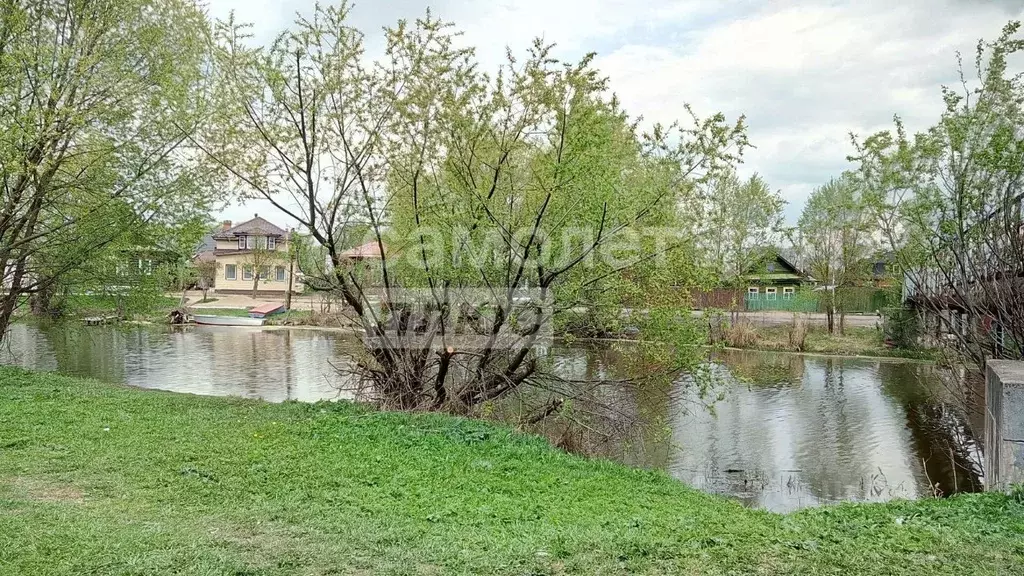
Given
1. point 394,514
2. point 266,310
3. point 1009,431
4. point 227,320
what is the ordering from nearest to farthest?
point 394,514, point 1009,431, point 227,320, point 266,310

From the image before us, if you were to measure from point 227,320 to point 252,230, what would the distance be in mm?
14839

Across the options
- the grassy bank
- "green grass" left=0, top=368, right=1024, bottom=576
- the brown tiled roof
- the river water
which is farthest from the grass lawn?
the brown tiled roof

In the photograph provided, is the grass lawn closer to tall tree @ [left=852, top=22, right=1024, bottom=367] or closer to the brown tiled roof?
tall tree @ [left=852, top=22, right=1024, bottom=367]

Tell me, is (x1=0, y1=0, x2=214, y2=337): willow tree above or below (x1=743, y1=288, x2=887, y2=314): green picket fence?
above

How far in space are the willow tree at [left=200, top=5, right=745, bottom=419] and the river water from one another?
5.64ft

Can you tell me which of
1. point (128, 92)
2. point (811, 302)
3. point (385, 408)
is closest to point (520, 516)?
point (385, 408)

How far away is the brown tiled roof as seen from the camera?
143 feet

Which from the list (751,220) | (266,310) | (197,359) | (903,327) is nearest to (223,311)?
(266,310)

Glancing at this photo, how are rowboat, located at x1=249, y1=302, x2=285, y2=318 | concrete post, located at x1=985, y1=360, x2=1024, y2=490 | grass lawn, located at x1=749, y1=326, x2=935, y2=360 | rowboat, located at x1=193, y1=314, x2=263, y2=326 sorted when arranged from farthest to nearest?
rowboat, located at x1=249, y1=302, x2=285, y2=318 → rowboat, located at x1=193, y1=314, x2=263, y2=326 → grass lawn, located at x1=749, y1=326, x2=935, y2=360 → concrete post, located at x1=985, y1=360, x2=1024, y2=490

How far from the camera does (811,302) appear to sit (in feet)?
107

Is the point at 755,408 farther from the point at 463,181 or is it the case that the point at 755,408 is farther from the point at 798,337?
the point at 798,337

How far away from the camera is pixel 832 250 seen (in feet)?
96.7

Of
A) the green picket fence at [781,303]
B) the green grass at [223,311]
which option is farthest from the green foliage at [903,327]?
the green grass at [223,311]

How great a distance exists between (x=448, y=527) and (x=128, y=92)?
376 inches
